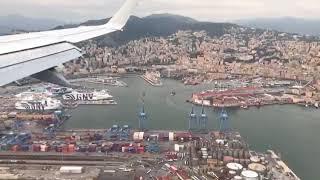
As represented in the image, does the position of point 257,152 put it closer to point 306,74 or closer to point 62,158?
point 62,158

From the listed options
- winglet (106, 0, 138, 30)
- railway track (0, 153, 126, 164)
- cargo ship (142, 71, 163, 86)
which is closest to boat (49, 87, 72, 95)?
cargo ship (142, 71, 163, 86)

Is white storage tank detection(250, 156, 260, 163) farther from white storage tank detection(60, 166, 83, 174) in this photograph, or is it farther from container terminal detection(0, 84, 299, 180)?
white storage tank detection(60, 166, 83, 174)

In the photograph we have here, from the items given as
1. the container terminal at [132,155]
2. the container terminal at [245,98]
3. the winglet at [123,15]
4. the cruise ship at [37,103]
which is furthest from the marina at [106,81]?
the winglet at [123,15]

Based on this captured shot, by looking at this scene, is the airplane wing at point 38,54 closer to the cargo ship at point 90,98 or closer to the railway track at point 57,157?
the railway track at point 57,157

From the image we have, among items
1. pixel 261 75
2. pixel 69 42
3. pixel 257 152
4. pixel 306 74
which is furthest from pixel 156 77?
pixel 69 42

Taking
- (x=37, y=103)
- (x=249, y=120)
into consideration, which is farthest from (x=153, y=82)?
(x=249, y=120)
